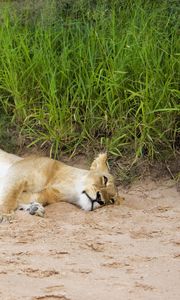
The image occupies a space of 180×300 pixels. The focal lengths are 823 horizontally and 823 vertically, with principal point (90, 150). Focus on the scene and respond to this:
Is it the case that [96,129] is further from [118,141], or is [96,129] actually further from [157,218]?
[157,218]

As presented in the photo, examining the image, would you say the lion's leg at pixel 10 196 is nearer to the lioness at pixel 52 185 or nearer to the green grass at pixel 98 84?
the lioness at pixel 52 185

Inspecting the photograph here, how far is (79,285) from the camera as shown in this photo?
3.85m

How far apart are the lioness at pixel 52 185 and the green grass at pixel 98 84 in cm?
46

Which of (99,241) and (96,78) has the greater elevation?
(96,78)

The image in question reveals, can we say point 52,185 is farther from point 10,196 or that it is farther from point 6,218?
point 6,218

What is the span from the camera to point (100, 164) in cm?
563

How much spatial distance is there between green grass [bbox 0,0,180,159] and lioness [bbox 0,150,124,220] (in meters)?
0.46

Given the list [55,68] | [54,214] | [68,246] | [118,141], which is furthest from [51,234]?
[55,68]

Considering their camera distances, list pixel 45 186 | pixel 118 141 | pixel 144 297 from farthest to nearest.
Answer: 1. pixel 118 141
2. pixel 45 186
3. pixel 144 297

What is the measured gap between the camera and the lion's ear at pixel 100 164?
5.61m

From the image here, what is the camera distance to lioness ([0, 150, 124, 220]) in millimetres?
5395

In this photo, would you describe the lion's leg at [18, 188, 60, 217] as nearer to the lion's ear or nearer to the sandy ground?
the sandy ground

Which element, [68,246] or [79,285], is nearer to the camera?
[79,285]

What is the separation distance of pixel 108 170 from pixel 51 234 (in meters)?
1.12
